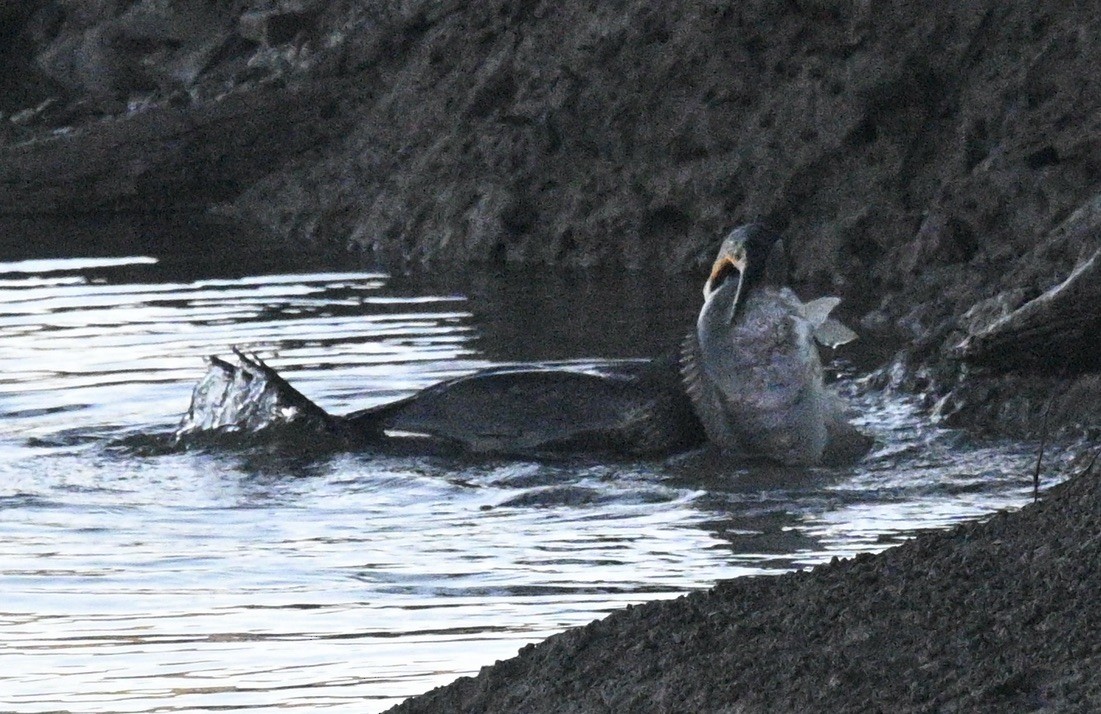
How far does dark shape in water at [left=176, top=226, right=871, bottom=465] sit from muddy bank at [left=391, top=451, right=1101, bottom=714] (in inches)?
152

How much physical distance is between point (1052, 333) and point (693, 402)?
1501mm

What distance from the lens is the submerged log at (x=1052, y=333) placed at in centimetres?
912

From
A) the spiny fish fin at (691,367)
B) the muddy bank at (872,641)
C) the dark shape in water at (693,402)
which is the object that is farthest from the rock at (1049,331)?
the muddy bank at (872,641)

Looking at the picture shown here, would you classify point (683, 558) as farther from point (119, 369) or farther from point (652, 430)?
point (119, 369)

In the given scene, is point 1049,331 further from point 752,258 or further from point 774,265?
point 752,258

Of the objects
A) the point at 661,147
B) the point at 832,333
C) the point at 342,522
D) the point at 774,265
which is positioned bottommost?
the point at 342,522

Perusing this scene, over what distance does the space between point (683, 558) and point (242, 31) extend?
14.7 meters

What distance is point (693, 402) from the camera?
30.9 ft

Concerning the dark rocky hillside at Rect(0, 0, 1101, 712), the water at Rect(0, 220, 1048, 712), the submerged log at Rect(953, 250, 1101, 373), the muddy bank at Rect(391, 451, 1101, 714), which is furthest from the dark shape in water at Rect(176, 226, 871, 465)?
the muddy bank at Rect(391, 451, 1101, 714)

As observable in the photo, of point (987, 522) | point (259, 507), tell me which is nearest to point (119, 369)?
point (259, 507)

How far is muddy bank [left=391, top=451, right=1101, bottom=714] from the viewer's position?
4.27m

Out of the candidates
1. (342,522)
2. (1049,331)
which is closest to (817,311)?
(1049,331)

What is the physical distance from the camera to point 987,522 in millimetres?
5289

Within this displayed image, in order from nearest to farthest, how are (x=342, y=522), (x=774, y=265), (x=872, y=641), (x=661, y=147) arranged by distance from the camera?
1. (x=872, y=641)
2. (x=342, y=522)
3. (x=774, y=265)
4. (x=661, y=147)
